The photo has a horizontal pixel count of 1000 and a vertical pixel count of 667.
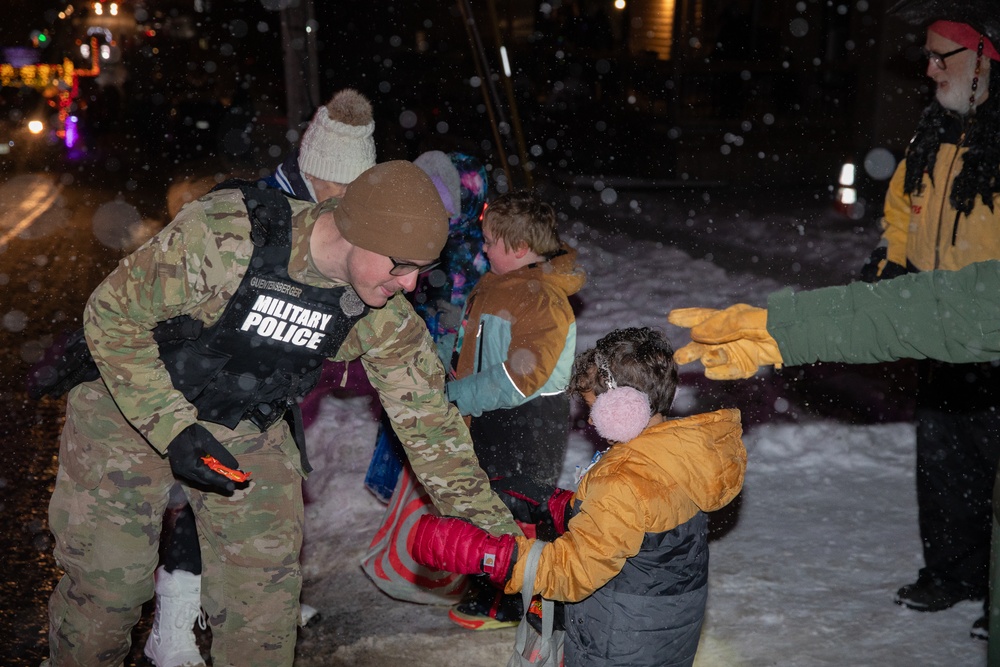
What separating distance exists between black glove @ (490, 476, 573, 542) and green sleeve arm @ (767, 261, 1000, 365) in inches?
32.8

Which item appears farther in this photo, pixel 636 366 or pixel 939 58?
pixel 939 58

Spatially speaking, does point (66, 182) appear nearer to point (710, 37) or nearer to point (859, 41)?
point (710, 37)

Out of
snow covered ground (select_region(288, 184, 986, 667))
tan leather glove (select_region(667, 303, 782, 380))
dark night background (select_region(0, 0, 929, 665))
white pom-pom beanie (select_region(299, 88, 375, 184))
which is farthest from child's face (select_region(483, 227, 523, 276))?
dark night background (select_region(0, 0, 929, 665))

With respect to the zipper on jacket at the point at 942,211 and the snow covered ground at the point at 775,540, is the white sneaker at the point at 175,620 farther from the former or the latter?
the zipper on jacket at the point at 942,211

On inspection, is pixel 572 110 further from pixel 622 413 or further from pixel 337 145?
pixel 622 413

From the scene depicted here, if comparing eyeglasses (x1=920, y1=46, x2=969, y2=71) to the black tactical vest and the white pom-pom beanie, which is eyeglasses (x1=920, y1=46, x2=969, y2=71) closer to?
the white pom-pom beanie

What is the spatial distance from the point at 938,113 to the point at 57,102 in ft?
105

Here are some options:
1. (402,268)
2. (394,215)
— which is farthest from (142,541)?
(394,215)

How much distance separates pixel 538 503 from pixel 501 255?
1.16 m

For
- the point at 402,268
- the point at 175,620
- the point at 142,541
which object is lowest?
the point at 175,620

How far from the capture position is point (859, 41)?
1548 cm

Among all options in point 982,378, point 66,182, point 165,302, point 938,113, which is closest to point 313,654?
point 165,302

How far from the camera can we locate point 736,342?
272 cm

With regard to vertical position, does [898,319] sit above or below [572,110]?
below
